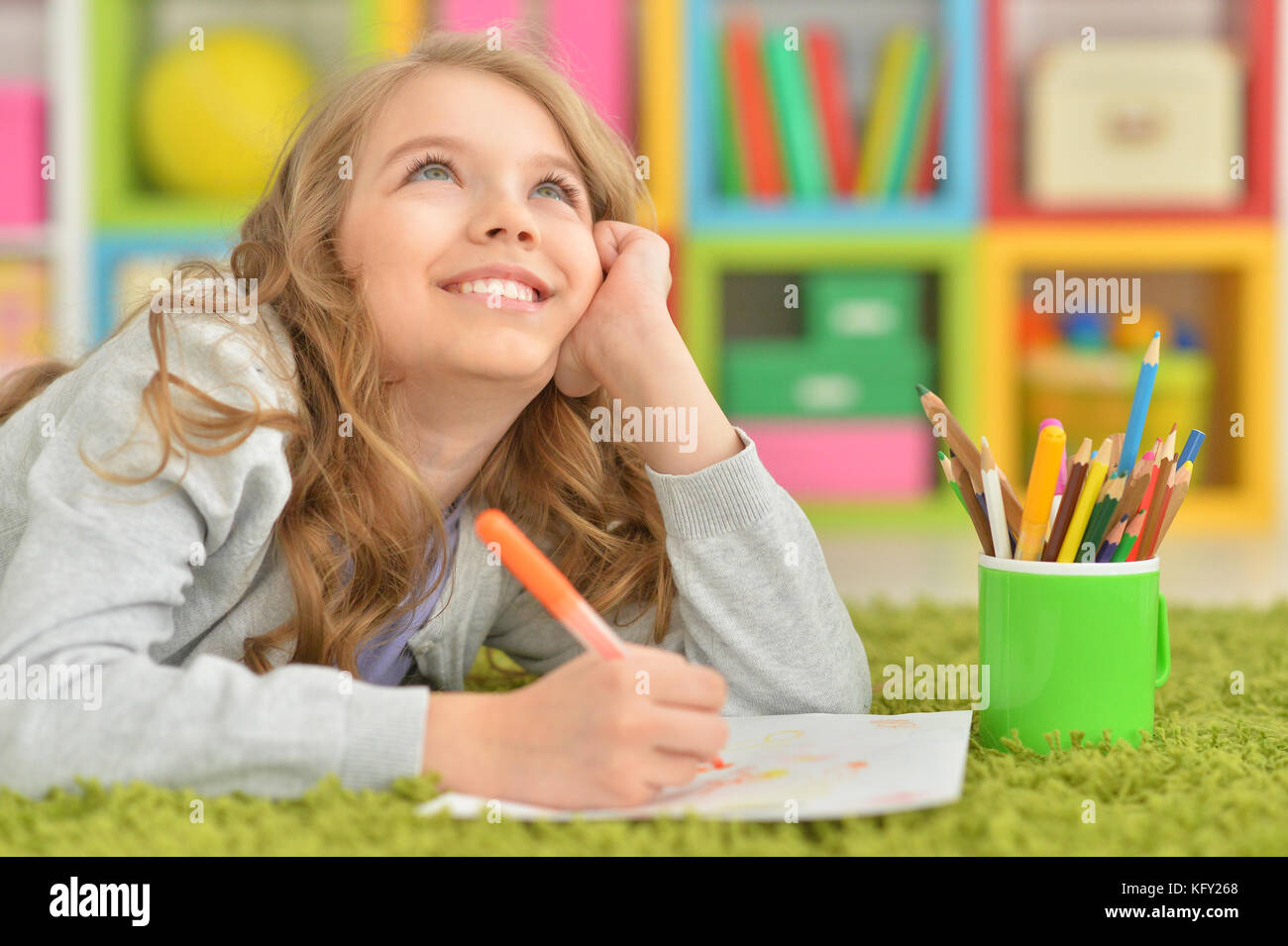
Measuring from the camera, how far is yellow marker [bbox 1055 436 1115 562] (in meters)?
0.66

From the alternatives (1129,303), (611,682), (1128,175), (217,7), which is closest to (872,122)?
(1128,175)

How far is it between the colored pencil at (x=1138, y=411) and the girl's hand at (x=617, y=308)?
0.28 metres

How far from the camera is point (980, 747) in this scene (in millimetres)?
696

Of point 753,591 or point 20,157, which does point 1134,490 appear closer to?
point 753,591

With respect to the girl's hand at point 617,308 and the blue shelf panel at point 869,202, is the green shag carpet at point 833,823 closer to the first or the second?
the girl's hand at point 617,308

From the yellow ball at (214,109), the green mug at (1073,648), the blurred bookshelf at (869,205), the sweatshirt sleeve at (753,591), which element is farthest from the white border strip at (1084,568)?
the yellow ball at (214,109)

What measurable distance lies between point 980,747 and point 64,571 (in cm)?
46

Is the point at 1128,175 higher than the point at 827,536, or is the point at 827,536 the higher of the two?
the point at 1128,175

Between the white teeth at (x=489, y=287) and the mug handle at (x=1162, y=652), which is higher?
the white teeth at (x=489, y=287)

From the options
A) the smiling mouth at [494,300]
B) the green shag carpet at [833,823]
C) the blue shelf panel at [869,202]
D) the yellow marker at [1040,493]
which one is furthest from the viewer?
the blue shelf panel at [869,202]

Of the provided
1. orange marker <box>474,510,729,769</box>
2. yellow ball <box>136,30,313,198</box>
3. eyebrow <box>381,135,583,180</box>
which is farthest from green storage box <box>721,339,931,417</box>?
orange marker <box>474,510,729,769</box>

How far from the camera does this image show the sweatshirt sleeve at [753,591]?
0.78m
